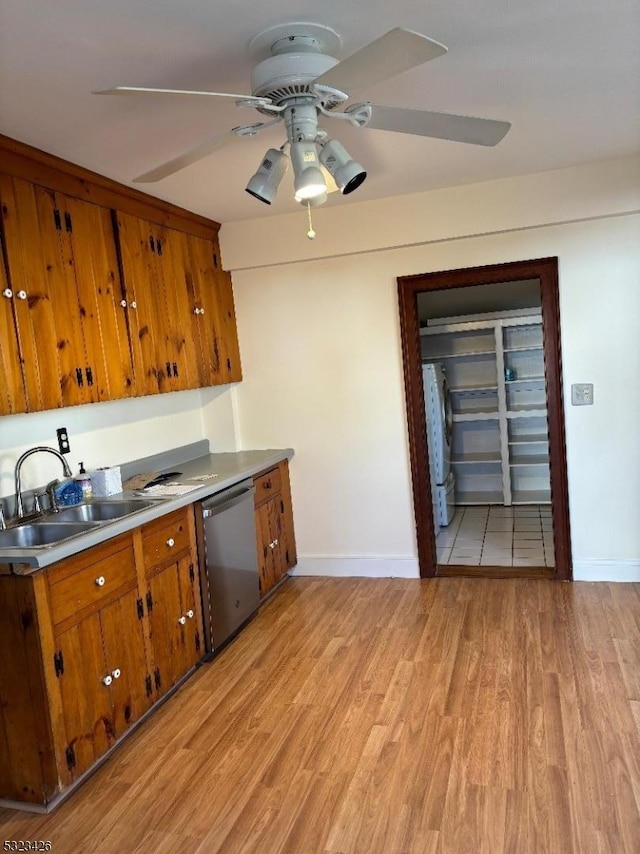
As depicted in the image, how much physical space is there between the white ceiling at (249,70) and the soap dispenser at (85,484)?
1377 millimetres

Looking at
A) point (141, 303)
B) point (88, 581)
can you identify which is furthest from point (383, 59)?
point (141, 303)

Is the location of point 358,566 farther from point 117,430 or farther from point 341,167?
point 341,167

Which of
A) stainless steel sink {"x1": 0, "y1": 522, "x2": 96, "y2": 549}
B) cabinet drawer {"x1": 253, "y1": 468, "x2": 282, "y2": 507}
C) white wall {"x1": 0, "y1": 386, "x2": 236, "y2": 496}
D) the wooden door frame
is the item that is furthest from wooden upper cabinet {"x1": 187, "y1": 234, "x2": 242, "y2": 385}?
stainless steel sink {"x1": 0, "y1": 522, "x2": 96, "y2": 549}

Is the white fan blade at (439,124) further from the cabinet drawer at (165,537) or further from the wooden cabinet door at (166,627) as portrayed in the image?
the wooden cabinet door at (166,627)

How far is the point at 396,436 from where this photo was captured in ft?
13.9

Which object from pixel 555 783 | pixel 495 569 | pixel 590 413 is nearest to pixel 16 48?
pixel 555 783

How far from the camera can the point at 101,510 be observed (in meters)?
3.05

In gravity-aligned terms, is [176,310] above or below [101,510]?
above

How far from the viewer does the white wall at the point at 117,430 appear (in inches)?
117

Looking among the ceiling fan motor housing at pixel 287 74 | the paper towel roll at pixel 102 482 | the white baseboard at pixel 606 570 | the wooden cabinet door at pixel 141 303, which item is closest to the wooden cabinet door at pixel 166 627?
the paper towel roll at pixel 102 482

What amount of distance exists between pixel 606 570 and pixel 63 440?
121 inches

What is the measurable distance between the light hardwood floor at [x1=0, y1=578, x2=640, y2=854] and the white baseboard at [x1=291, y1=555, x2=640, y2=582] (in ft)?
0.88

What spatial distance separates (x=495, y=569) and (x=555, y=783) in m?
2.10

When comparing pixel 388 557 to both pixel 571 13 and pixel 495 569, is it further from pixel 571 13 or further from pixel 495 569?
pixel 571 13
